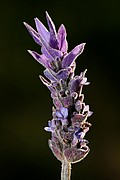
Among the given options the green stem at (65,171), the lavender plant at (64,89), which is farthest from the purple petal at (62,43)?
the green stem at (65,171)

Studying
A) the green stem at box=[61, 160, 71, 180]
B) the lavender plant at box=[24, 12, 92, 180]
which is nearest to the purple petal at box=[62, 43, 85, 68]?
the lavender plant at box=[24, 12, 92, 180]

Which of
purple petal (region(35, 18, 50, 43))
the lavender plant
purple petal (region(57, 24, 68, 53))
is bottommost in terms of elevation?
the lavender plant

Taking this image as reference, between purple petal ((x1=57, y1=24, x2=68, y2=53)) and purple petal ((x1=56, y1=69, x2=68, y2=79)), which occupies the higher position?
purple petal ((x1=57, y1=24, x2=68, y2=53))

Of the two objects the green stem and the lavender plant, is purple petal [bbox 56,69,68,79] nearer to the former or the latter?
the lavender plant

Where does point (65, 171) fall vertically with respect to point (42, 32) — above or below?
below

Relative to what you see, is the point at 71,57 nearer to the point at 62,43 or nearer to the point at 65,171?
the point at 62,43

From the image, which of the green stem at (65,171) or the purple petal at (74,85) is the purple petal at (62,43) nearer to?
the purple petal at (74,85)

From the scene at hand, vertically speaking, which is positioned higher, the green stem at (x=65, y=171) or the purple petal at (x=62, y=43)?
the purple petal at (x=62, y=43)

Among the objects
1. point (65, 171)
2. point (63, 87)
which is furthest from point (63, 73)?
point (65, 171)
